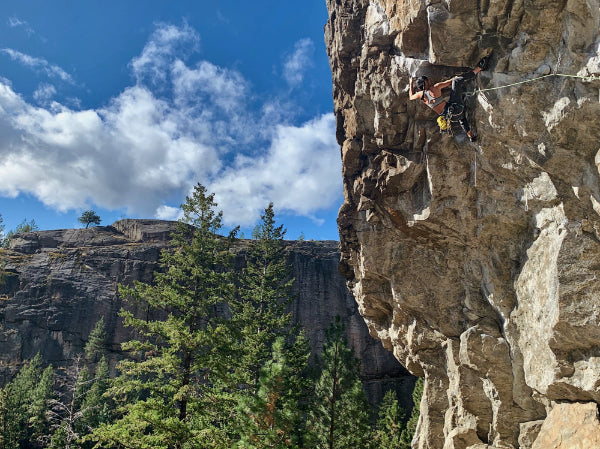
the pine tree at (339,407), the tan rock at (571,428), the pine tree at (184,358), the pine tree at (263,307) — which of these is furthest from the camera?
the pine tree at (263,307)

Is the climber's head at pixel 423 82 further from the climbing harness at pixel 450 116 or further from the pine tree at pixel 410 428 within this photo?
the pine tree at pixel 410 428

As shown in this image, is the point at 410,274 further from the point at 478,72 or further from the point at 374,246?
the point at 478,72

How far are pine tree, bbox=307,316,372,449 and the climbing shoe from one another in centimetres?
1382

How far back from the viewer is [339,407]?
17469 mm

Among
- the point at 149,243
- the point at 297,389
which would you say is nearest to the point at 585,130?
the point at 297,389

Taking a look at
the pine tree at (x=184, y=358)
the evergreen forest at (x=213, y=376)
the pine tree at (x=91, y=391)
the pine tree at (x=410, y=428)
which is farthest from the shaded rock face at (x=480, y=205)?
the pine tree at (x=91, y=391)

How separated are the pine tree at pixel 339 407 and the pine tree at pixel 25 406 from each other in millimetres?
20309

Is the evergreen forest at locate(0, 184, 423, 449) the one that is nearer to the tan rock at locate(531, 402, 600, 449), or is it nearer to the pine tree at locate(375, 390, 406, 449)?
the pine tree at locate(375, 390, 406, 449)

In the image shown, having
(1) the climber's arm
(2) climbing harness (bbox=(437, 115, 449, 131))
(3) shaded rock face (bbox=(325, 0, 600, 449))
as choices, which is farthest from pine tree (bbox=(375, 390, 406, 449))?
(1) the climber's arm

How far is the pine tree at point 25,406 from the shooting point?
1061 inches

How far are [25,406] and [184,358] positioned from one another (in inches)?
1103

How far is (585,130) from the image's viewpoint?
7121 mm

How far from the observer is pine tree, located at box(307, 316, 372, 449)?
56.4 feet

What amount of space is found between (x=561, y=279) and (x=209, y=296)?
10560 millimetres
